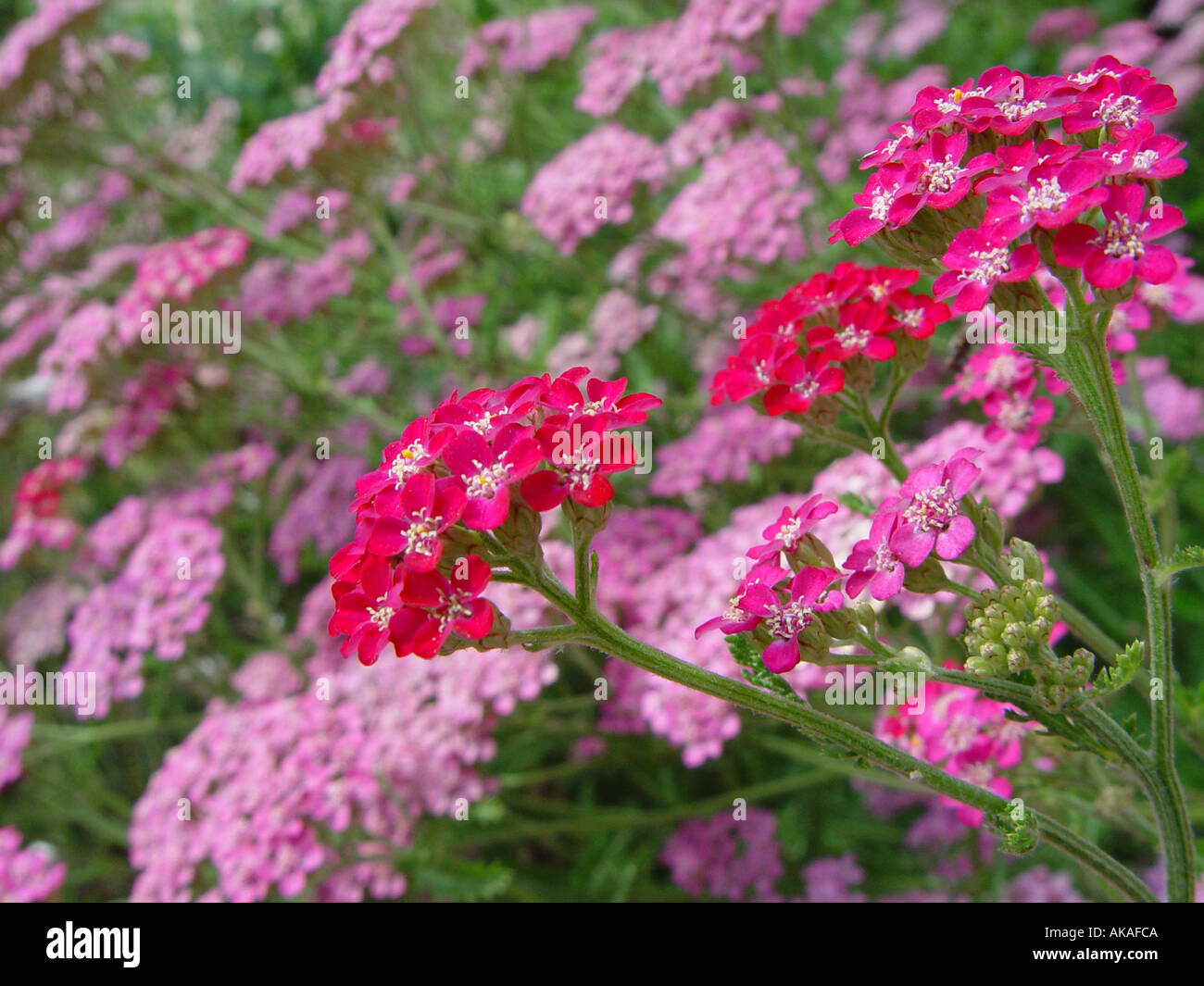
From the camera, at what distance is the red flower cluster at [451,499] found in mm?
849

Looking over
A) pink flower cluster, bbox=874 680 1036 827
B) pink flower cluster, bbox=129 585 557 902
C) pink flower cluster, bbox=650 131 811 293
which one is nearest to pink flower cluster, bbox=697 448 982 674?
pink flower cluster, bbox=874 680 1036 827

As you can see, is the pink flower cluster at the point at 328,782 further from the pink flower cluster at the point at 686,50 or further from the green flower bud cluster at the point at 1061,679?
the pink flower cluster at the point at 686,50

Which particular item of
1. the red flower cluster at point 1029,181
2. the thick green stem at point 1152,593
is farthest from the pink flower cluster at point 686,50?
the thick green stem at point 1152,593

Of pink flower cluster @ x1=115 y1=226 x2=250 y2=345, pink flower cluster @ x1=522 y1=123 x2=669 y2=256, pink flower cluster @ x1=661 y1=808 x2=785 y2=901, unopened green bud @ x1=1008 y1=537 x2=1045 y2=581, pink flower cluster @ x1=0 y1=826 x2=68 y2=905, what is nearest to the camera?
unopened green bud @ x1=1008 y1=537 x2=1045 y2=581

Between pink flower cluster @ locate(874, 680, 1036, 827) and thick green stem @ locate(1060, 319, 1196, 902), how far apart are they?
29cm

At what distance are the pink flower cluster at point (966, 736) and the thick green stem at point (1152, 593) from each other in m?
0.29

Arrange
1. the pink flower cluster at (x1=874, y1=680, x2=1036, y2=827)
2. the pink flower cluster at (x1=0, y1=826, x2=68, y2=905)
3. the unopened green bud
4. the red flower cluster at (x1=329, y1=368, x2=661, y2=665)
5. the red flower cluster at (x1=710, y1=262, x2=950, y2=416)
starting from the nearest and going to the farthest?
the red flower cluster at (x1=329, y1=368, x2=661, y2=665)
the unopened green bud
the red flower cluster at (x1=710, y1=262, x2=950, y2=416)
the pink flower cluster at (x1=874, y1=680, x2=1036, y2=827)
the pink flower cluster at (x1=0, y1=826, x2=68, y2=905)

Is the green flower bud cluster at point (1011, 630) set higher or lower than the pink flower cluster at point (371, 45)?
lower

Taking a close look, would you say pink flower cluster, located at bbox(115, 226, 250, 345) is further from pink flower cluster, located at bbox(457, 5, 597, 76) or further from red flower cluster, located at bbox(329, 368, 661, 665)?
red flower cluster, located at bbox(329, 368, 661, 665)

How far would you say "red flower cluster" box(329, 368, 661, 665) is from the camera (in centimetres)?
85

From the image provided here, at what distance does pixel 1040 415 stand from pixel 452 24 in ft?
7.85

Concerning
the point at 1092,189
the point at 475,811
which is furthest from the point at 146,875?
the point at 1092,189

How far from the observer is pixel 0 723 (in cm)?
246
